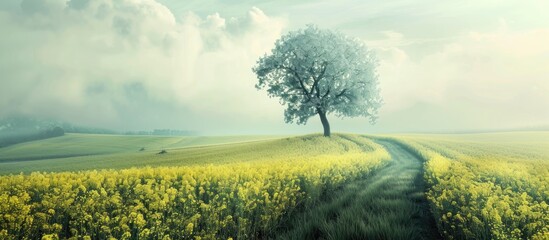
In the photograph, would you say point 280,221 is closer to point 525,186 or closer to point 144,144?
point 525,186

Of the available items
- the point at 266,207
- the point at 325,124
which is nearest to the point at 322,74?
the point at 325,124

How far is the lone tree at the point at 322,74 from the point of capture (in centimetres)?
4672

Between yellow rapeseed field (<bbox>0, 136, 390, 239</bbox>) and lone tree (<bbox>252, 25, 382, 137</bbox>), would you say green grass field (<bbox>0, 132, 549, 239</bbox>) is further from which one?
lone tree (<bbox>252, 25, 382, 137</bbox>)

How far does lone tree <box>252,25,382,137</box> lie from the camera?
46719mm

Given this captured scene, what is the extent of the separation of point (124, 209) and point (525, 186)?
11.6m

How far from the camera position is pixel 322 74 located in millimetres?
48000

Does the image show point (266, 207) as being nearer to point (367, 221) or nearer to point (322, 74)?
point (367, 221)

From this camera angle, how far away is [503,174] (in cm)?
1343

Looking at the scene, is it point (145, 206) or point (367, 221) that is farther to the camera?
point (367, 221)

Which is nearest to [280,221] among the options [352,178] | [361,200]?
[361,200]

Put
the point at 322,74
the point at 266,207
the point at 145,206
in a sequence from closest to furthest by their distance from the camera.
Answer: the point at 145,206
the point at 266,207
the point at 322,74

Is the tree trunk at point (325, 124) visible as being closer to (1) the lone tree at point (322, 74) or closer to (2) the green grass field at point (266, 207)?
(1) the lone tree at point (322, 74)

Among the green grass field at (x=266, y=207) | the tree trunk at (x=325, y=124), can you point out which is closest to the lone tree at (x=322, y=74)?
the tree trunk at (x=325, y=124)

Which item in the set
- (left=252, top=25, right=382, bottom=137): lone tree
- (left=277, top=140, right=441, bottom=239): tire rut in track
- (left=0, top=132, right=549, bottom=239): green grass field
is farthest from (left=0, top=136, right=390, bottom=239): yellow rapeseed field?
(left=252, top=25, right=382, bottom=137): lone tree
